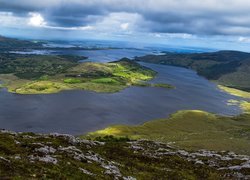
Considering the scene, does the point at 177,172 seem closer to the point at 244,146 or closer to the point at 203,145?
the point at 203,145

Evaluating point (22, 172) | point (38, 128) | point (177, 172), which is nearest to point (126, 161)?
point (177, 172)

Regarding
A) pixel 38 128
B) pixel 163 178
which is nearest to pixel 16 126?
pixel 38 128

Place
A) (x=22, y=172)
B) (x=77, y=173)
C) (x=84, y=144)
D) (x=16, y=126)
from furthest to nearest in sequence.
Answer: (x=16, y=126) → (x=84, y=144) → (x=77, y=173) → (x=22, y=172)

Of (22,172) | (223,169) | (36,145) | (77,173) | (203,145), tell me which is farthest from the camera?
(203,145)

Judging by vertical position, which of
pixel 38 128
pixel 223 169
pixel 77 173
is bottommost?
pixel 38 128

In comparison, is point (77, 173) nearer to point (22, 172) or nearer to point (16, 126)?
point (22, 172)

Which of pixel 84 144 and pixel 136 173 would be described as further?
pixel 84 144

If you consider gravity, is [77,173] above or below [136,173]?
above
